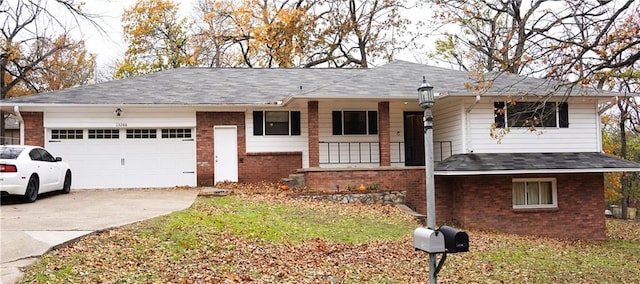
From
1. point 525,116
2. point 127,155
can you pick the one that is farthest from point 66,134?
point 525,116

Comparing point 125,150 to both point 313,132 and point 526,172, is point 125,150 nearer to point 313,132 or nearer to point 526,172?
point 313,132

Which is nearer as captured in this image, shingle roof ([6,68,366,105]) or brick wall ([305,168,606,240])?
brick wall ([305,168,606,240])

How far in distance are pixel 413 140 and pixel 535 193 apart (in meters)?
4.47

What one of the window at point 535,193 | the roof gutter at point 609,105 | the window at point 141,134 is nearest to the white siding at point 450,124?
the window at point 535,193

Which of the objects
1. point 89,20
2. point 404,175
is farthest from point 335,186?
point 89,20

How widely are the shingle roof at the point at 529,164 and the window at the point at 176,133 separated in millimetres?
8448

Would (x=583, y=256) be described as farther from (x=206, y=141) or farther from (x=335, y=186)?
(x=206, y=141)

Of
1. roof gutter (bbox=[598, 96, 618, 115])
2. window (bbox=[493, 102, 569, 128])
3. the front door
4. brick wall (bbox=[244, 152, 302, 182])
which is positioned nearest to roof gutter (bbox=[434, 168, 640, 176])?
window (bbox=[493, 102, 569, 128])

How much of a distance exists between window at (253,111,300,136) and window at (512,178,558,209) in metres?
7.52

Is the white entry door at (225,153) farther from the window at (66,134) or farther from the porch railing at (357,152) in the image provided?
the window at (66,134)

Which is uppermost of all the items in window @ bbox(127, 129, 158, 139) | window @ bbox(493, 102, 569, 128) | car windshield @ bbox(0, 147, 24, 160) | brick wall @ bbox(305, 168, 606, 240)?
window @ bbox(493, 102, 569, 128)

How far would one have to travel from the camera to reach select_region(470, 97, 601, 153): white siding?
16203 millimetres

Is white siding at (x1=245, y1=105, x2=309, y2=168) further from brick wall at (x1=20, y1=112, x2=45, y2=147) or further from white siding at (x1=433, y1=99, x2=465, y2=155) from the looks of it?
brick wall at (x1=20, y1=112, x2=45, y2=147)

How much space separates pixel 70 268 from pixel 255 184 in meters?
11.4
